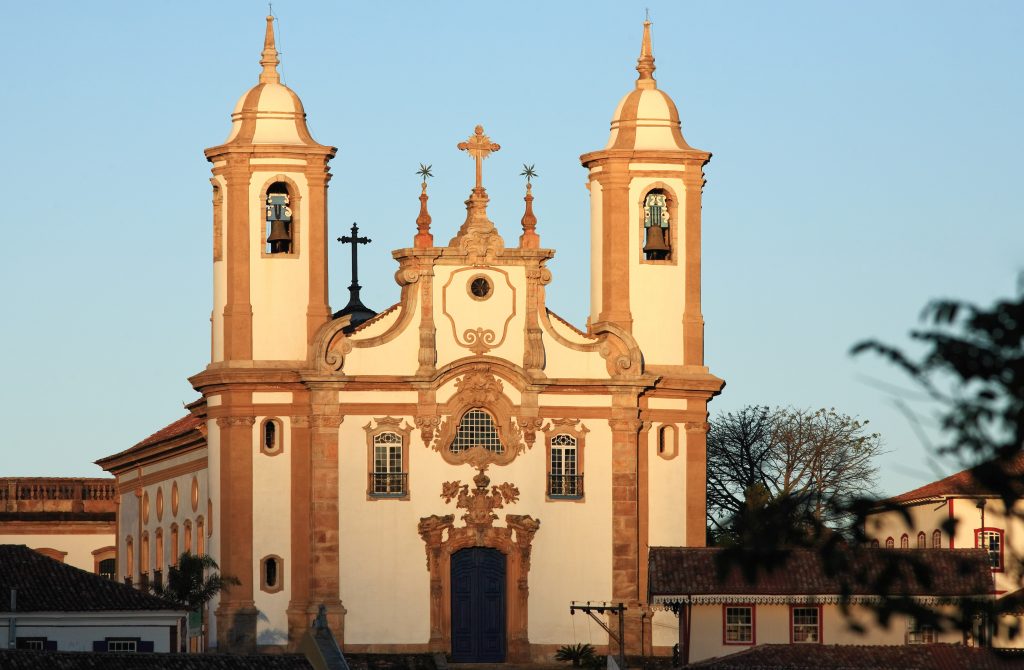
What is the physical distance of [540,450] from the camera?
49938 millimetres

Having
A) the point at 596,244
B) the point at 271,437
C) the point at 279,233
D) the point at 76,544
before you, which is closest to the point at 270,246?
the point at 279,233

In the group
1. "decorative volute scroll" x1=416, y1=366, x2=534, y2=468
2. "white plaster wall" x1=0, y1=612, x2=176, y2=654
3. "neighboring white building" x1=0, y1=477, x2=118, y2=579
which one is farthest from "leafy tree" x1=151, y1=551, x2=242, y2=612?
"neighboring white building" x1=0, y1=477, x2=118, y2=579

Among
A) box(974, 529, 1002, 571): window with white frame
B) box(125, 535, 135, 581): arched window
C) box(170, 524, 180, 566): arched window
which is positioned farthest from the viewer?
box(125, 535, 135, 581): arched window

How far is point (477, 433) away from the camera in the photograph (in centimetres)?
4997

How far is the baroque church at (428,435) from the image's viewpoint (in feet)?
161

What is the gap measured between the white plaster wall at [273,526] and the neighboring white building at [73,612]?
2.80 metres

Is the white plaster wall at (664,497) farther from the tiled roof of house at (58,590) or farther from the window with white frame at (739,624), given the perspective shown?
the tiled roof of house at (58,590)

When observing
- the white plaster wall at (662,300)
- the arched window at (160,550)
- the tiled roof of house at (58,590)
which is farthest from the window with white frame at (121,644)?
the arched window at (160,550)

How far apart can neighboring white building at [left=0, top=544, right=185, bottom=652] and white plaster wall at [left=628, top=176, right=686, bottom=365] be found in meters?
11.9

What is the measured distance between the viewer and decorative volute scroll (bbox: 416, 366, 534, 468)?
4953 centimetres

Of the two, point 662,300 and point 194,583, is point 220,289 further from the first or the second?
point 662,300

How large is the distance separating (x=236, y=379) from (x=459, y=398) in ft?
14.9

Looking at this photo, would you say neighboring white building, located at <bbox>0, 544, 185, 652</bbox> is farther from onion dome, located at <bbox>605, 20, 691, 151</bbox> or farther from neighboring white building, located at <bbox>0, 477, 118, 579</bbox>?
neighboring white building, located at <bbox>0, 477, 118, 579</bbox>

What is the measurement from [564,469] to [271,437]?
6.03m
